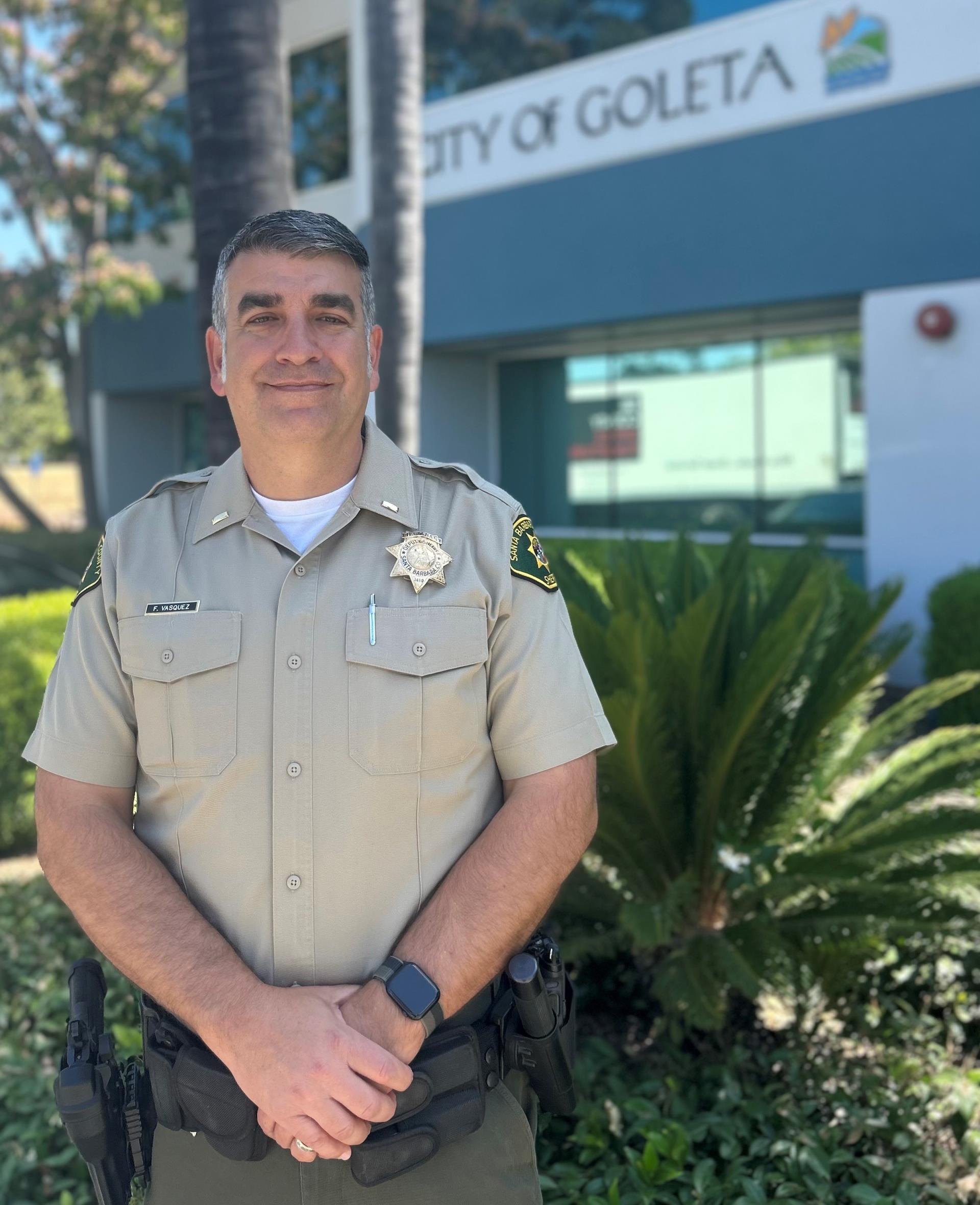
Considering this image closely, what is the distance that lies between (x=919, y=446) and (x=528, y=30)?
19.2ft

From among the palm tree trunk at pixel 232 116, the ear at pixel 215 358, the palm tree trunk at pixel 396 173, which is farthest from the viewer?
the palm tree trunk at pixel 396 173

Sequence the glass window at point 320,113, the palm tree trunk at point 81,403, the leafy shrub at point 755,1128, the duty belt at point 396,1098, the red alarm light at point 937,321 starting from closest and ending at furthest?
the duty belt at point 396,1098 → the leafy shrub at point 755,1128 → the red alarm light at point 937,321 → the glass window at point 320,113 → the palm tree trunk at point 81,403

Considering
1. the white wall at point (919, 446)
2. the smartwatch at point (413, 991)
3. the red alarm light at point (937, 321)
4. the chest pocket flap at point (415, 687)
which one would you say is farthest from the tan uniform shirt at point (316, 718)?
the red alarm light at point (937, 321)

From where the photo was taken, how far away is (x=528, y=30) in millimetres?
11500

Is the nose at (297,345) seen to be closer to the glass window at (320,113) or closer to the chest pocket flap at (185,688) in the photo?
the chest pocket flap at (185,688)

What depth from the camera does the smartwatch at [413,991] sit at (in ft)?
5.49

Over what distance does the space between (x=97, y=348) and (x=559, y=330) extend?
926 centimetres

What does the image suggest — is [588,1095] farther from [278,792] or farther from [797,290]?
[797,290]

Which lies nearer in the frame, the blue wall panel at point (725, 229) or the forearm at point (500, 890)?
the forearm at point (500, 890)

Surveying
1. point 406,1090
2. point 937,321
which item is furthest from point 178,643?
point 937,321

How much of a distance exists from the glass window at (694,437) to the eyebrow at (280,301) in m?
8.28

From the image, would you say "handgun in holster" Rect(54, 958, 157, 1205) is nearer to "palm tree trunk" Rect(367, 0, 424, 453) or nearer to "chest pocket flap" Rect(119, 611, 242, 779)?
"chest pocket flap" Rect(119, 611, 242, 779)

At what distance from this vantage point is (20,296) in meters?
14.7

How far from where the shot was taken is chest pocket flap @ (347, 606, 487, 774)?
5.94 feet
